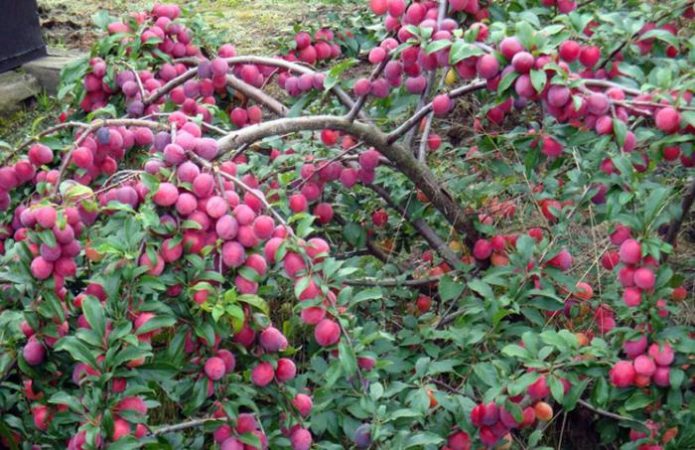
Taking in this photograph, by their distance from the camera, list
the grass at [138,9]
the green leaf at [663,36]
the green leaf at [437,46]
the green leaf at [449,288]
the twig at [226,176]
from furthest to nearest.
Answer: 1. the grass at [138,9]
2. the green leaf at [449,288]
3. the green leaf at [663,36]
4. the green leaf at [437,46]
5. the twig at [226,176]

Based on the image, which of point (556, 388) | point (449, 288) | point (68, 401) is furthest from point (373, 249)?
point (68, 401)

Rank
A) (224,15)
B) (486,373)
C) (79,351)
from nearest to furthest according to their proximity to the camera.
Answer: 1. (79,351)
2. (486,373)
3. (224,15)

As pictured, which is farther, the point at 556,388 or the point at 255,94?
the point at 255,94

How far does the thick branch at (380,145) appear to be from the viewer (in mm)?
1788

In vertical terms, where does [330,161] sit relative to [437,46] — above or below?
below

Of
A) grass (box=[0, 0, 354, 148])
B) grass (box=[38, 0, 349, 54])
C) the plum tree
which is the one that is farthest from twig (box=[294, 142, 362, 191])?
grass (box=[38, 0, 349, 54])

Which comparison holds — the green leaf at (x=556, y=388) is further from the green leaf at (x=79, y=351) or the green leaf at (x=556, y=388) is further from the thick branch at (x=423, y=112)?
the green leaf at (x=79, y=351)

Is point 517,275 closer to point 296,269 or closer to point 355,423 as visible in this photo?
point 355,423

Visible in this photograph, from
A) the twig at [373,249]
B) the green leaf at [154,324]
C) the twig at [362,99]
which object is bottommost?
the twig at [373,249]

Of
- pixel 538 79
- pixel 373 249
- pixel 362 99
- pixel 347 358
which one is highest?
pixel 538 79

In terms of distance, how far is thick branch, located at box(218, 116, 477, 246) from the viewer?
5.87 ft

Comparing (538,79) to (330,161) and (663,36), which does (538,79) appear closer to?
(663,36)

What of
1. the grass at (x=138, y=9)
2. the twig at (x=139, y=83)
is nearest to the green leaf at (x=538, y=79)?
the twig at (x=139, y=83)

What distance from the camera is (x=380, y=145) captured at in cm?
214
